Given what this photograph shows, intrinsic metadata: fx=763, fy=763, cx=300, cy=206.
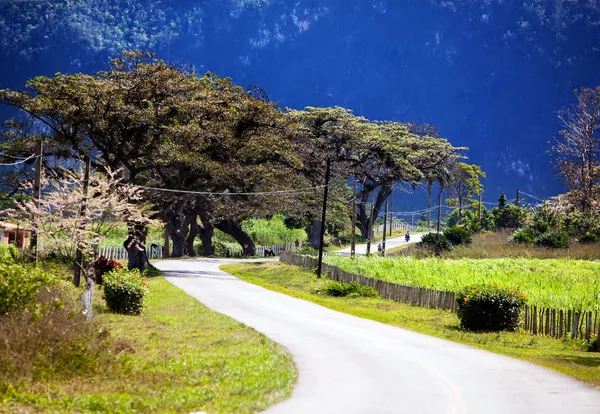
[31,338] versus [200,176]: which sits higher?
[200,176]

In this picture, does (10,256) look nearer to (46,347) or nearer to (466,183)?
(46,347)

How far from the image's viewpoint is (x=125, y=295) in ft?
100

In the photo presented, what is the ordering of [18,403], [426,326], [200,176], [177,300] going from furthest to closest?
[200,176] → [177,300] → [426,326] → [18,403]

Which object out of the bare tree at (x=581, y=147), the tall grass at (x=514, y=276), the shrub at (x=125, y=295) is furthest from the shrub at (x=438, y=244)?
the shrub at (x=125, y=295)

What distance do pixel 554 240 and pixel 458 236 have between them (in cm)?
1620

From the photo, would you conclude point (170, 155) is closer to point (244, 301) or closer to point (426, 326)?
point (244, 301)

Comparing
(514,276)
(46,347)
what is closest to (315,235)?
(514,276)

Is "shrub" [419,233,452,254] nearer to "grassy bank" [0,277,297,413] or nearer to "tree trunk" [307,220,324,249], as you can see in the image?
"tree trunk" [307,220,324,249]

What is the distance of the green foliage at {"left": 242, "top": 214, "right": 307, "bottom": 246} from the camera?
110312 mm

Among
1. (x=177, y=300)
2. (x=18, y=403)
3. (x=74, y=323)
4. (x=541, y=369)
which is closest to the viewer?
(x=18, y=403)

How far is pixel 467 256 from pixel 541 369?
162 ft

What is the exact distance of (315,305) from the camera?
37750 mm

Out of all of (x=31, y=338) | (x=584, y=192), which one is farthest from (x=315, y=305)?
(x=584, y=192)

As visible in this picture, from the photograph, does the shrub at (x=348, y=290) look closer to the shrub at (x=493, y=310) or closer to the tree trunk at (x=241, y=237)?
the shrub at (x=493, y=310)
